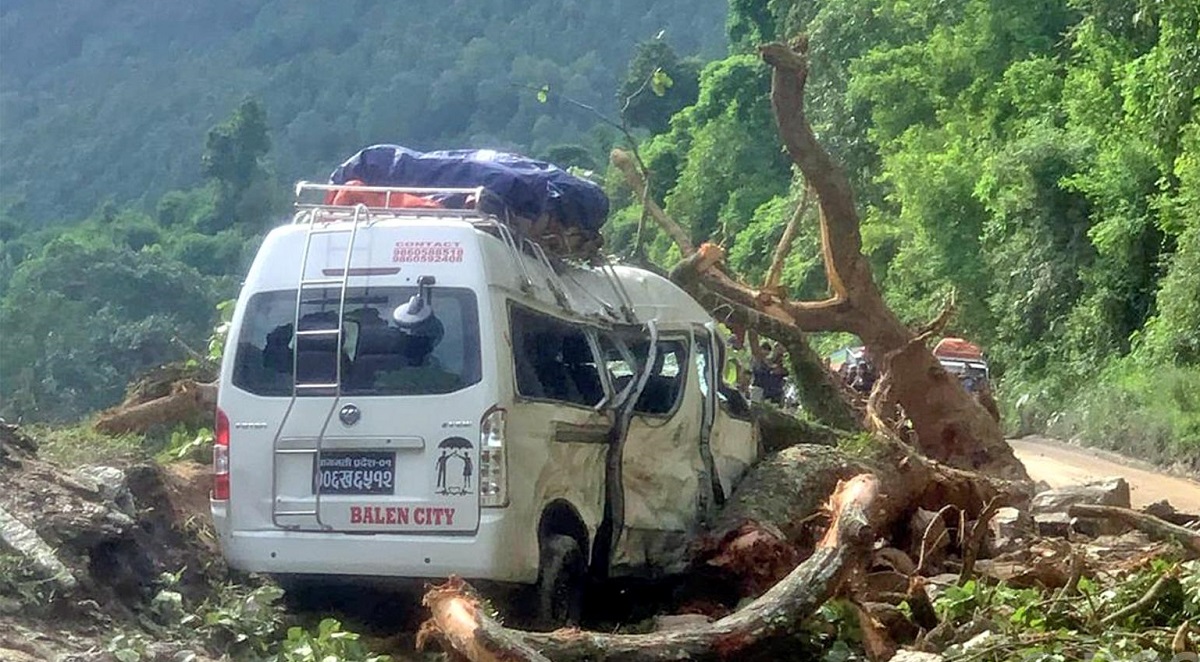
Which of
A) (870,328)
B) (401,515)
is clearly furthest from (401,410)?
(870,328)

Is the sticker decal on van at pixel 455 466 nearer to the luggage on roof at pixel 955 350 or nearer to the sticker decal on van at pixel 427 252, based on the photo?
the sticker decal on van at pixel 427 252

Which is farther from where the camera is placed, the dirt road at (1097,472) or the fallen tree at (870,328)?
the dirt road at (1097,472)

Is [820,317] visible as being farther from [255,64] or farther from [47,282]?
[255,64]

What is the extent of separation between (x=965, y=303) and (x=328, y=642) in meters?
23.9

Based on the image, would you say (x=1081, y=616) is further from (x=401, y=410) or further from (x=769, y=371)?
(x=769, y=371)

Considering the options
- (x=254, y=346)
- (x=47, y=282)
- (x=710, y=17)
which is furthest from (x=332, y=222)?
(x=710, y=17)

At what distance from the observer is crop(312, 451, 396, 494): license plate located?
7.03m

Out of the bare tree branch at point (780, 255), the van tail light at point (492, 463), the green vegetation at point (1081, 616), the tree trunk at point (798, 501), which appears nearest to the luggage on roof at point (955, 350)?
the bare tree branch at point (780, 255)

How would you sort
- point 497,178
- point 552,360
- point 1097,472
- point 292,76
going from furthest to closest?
point 292,76 → point 1097,472 → point 497,178 → point 552,360

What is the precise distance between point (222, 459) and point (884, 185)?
29321 mm

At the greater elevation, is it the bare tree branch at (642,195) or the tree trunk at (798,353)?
the bare tree branch at (642,195)

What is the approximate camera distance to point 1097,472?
18.1 m

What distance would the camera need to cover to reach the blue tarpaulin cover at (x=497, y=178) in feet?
27.0

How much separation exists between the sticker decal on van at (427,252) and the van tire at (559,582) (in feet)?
4.67
